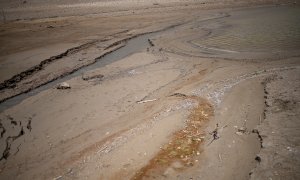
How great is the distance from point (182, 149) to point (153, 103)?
2.37m

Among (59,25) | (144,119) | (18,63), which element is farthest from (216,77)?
(59,25)

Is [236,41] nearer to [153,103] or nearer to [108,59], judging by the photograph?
[108,59]

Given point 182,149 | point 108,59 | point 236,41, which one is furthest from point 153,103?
point 236,41

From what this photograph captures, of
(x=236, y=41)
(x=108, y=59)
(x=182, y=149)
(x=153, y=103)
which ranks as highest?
(x=236, y=41)

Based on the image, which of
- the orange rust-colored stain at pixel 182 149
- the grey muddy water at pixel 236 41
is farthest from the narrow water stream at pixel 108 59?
the orange rust-colored stain at pixel 182 149

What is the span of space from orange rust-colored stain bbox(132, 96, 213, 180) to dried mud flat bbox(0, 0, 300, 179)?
2cm

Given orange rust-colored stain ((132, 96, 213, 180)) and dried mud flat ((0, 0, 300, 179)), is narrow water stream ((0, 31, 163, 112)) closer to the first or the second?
dried mud flat ((0, 0, 300, 179))

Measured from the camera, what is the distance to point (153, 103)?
7.63 metres

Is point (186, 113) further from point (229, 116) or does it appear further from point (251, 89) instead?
point (251, 89)

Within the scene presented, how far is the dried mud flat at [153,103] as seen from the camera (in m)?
5.14

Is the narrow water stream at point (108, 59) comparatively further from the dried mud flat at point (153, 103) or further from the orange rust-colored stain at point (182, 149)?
the orange rust-colored stain at point (182, 149)

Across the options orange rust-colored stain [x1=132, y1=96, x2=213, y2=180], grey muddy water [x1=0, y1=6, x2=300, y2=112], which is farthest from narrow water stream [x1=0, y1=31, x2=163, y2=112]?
orange rust-colored stain [x1=132, y1=96, x2=213, y2=180]

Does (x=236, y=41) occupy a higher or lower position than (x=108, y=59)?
higher

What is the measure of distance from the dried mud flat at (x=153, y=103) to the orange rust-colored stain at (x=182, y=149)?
24 millimetres
